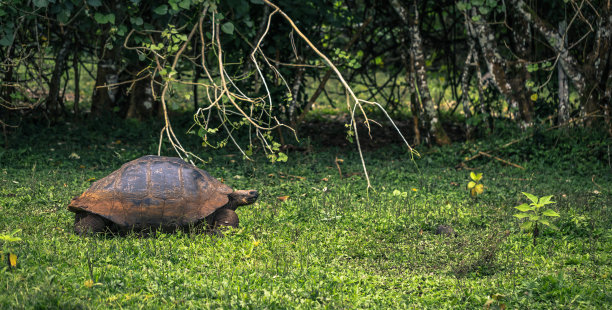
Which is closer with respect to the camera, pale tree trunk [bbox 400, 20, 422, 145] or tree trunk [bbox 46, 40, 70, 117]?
pale tree trunk [bbox 400, 20, 422, 145]

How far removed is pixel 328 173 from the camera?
7945mm

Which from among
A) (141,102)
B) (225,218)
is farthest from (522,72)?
(141,102)

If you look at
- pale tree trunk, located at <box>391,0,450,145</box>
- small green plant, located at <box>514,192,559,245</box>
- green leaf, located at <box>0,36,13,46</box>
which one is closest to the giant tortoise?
small green plant, located at <box>514,192,559,245</box>

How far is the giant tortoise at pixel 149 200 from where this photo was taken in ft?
16.5

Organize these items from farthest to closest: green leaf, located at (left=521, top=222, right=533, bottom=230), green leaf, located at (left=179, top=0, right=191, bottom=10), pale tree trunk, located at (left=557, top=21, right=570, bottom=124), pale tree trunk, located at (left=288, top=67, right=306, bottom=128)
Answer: pale tree trunk, located at (left=288, top=67, right=306, bottom=128) < pale tree trunk, located at (left=557, top=21, right=570, bottom=124) < green leaf, located at (left=179, top=0, right=191, bottom=10) < green leaf, located at (left=521, top=222, right=533, bottom=230)

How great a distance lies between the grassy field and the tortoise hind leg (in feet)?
0.35

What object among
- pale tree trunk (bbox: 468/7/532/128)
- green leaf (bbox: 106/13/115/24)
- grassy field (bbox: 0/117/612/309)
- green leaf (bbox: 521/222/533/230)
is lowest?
grassy field (bbox: 0/117/612/309)

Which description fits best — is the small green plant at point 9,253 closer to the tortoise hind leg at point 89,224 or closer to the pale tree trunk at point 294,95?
the tortoise hind leg at point 89,224

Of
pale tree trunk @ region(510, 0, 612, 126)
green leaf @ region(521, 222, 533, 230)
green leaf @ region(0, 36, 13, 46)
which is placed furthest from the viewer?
pale tree trunk @ region(510, 0, 612, 126)

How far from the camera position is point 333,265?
4.61 metres

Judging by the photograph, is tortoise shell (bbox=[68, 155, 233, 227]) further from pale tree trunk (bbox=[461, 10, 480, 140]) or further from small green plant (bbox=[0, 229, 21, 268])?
pale tree trunk (bbox=[461, 10, 480, 140])

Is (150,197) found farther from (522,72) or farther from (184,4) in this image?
(522,72)

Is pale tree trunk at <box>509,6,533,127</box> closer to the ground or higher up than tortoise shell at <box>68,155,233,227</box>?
higher up

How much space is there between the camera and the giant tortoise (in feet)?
16.5
